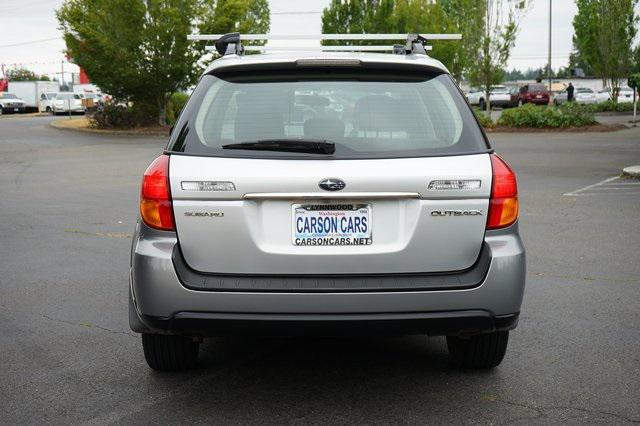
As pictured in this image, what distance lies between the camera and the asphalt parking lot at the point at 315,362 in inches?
164

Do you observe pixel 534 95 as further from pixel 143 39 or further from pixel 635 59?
pixel 143 39

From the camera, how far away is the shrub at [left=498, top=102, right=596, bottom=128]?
98.8ft

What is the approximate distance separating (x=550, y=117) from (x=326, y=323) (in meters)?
27.9

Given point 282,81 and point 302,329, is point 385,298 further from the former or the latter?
point 282,81

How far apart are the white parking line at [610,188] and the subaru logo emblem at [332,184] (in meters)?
9.62

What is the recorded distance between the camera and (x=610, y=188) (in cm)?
1363

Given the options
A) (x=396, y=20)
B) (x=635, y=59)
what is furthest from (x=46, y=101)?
(x=635, y=59)

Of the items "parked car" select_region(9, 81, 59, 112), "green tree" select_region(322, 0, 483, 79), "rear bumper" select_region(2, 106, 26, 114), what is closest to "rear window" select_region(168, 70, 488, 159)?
"green tree" select_region(322, 0, 483, 79)

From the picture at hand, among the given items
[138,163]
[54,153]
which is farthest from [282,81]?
[54,153]

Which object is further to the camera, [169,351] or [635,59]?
[635,59]

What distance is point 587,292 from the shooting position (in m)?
6.63

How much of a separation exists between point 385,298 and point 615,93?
40.5m

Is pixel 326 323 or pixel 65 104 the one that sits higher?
pixel 65 104

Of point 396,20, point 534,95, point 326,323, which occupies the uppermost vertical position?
point 396,20
